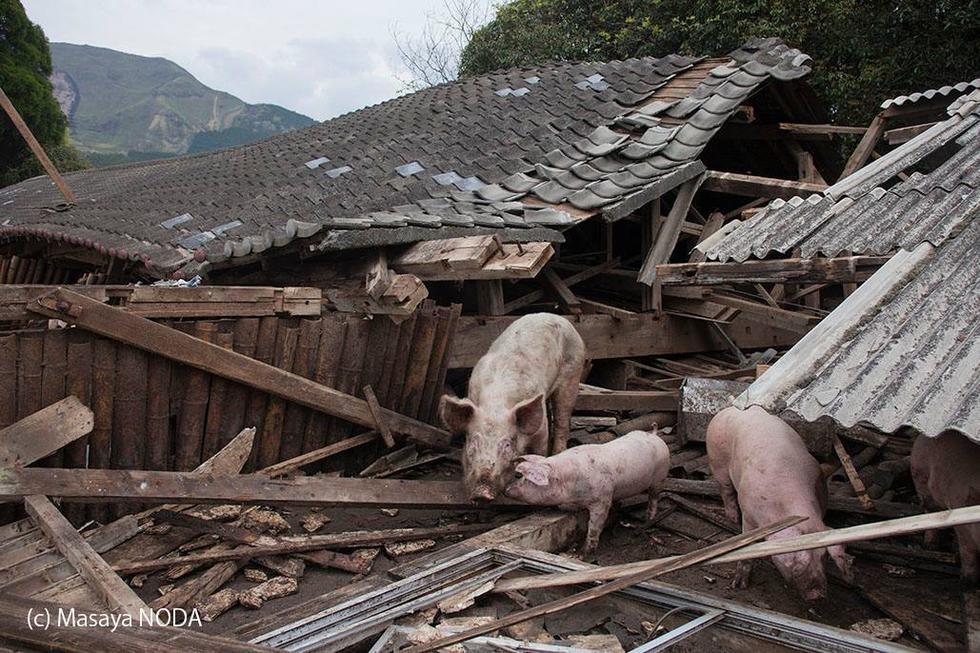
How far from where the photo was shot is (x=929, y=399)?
3.18 meters

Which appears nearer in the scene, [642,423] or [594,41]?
[642,423]

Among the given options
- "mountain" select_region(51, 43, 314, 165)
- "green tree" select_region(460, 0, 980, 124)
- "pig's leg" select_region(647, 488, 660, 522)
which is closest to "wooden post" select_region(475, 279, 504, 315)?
"pig's leg" select_region(647, 488, 660, 522)

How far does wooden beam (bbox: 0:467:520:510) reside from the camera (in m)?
4.54

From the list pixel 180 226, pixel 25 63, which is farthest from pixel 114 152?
pixel 180 226

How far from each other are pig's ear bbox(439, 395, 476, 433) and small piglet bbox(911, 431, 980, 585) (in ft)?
9.95

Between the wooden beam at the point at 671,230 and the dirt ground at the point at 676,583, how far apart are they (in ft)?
11.8

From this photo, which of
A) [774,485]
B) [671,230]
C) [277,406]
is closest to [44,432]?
[277,406]

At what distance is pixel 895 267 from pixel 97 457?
205 inches

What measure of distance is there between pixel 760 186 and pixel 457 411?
5.00 meters

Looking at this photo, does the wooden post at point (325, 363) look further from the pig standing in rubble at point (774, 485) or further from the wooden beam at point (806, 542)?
the pig standing in rubble at point (774, 485)

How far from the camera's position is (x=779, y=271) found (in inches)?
204

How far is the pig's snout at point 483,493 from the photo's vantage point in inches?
210

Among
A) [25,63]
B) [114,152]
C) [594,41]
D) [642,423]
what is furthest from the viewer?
[114,152]

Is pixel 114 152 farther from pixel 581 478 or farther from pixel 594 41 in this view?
pixel 581 478
